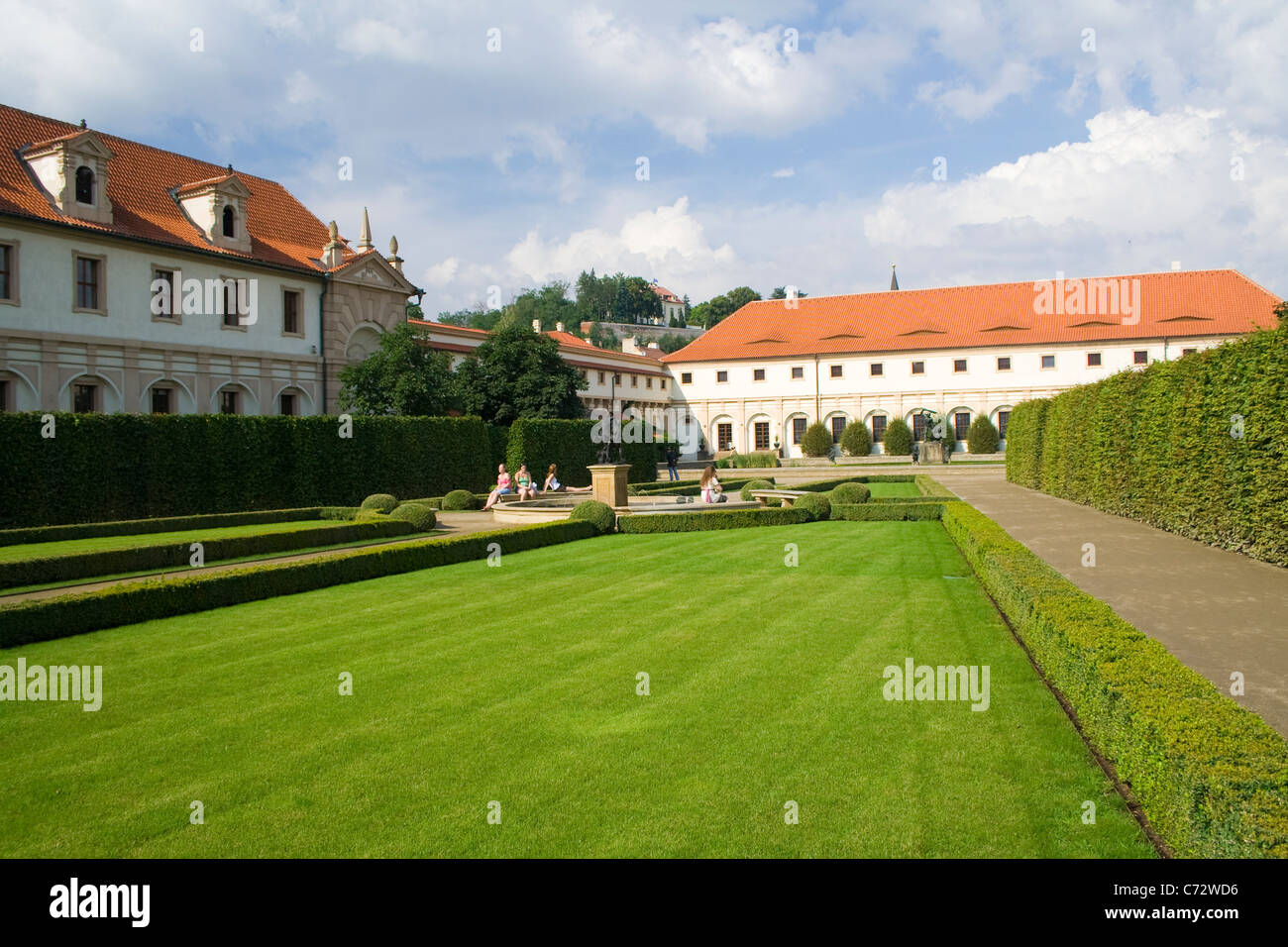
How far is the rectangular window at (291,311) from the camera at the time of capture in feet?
116

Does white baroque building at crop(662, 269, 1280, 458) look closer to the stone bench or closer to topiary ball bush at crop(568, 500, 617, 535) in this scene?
the stone bench

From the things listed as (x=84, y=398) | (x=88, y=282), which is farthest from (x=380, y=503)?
(x=88, y=282)

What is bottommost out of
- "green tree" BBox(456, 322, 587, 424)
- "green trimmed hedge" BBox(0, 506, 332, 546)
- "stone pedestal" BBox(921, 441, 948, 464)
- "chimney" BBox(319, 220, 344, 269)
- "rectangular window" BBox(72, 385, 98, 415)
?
"green trimmed hedge" BBox(0, 506, 332, 546)

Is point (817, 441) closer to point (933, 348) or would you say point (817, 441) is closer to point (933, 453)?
point (933, 453)

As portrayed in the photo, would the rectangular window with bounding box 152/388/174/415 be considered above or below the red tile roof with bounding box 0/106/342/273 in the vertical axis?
below

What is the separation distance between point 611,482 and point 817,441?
134 ft

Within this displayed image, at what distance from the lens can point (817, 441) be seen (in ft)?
201

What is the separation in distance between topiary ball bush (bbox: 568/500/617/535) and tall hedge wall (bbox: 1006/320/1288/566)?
423 inches

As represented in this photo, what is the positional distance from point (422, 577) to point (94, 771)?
8172 millimetres

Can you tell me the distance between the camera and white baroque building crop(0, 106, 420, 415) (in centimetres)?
2683

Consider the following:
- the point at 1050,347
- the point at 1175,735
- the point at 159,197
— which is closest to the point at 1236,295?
the point at 1050,347

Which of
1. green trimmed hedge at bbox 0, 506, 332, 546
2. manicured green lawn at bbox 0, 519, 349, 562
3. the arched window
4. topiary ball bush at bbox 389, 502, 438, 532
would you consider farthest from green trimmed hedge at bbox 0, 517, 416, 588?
the arched window

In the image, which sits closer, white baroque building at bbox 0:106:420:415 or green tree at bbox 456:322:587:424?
white baroque building at bbox 0:106:420:415

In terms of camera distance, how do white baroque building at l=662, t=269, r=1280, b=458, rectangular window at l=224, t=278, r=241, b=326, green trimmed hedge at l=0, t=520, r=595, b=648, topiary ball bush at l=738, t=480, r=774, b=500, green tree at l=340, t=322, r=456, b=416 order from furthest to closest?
white baroque building at l=662, t=269, r=1280, b=458 < green tree at l=340, t=322, r=456, b=416 < rectangular window at l=224, t=278, r=241, b=326 < topiary ball bush at l=738, t=480, r=774, b=500 < green trimmed hedge at l=0, t=520, r=595, b=648
